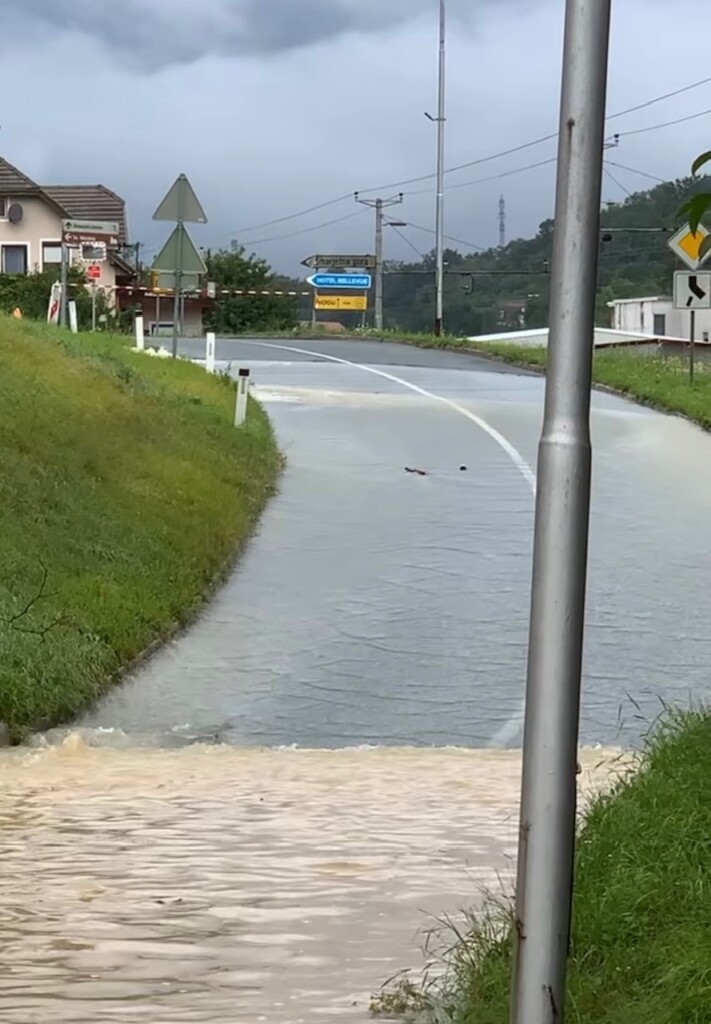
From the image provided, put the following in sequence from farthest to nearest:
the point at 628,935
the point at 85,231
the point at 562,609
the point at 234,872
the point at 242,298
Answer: the point at 242,298, the point at 85,231, the point at 234,872, the point at 628,935, the point at 562,609

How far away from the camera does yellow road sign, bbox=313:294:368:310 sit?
6475 cm

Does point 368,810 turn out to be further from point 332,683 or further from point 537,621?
point 537,621

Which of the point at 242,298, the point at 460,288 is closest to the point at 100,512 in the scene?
the point at 460,288

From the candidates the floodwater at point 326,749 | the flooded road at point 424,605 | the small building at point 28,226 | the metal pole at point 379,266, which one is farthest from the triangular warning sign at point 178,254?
the small building at point 28,226

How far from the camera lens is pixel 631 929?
4520 mm

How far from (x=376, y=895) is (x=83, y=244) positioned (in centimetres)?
2724

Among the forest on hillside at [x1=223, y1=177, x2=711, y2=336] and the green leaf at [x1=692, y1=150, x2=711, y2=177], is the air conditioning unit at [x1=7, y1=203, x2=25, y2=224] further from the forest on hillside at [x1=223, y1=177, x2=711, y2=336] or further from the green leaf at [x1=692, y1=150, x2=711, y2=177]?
the green leaf at [x1=692, y1=150, x2=711, y2=177]

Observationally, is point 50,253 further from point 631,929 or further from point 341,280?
point 631,929

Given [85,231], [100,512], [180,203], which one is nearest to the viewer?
[100,512]

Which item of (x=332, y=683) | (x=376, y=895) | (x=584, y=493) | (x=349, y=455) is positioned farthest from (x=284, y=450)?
(x=584, y=493)

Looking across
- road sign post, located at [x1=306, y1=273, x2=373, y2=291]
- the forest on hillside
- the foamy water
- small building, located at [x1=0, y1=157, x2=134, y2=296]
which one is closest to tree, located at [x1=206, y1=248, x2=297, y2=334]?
the forest on hillside

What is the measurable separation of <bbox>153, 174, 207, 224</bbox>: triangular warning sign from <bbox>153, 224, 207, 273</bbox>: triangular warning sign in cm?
41

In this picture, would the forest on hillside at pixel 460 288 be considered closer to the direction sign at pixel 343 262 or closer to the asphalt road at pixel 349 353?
the direction sign at pixel 343 262

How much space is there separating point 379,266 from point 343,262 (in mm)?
1419
